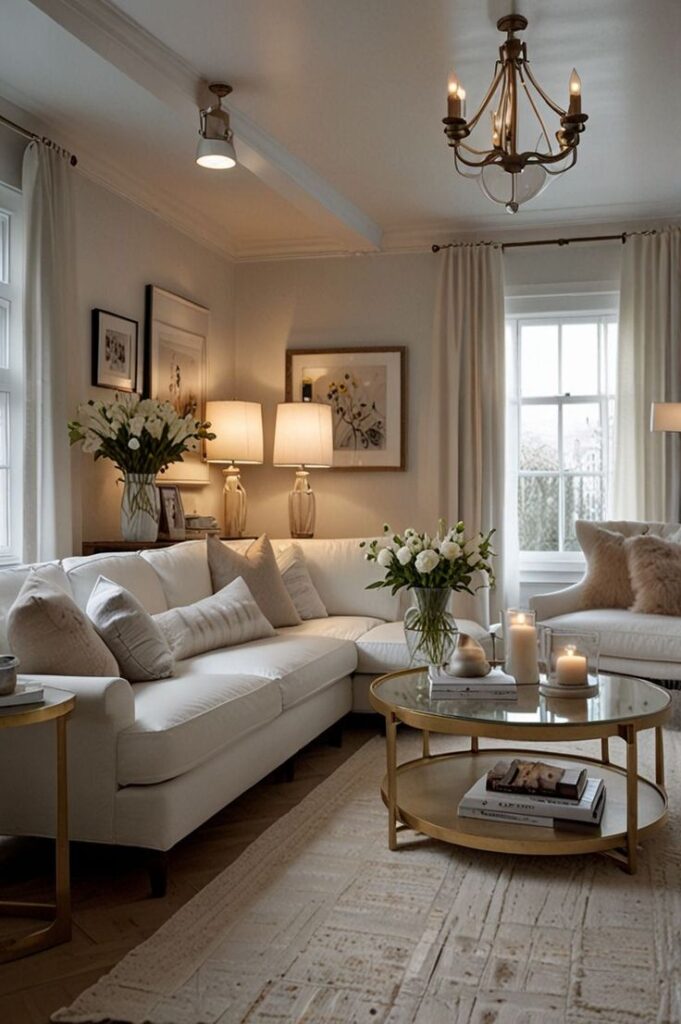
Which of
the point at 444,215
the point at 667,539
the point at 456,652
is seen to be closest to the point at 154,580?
the point at 456,652

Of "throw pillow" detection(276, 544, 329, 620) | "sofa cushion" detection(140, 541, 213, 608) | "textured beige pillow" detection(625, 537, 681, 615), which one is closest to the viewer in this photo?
"sofa cushion" detection(140, 541, 213, 608)

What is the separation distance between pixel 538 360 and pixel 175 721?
4073mm

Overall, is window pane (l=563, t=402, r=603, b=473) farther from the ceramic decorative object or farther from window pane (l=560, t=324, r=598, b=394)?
the ceramic decorative object

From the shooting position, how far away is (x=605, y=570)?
15.7ft

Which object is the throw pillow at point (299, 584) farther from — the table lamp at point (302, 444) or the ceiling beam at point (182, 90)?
the ceiling beam at point (182, 90)

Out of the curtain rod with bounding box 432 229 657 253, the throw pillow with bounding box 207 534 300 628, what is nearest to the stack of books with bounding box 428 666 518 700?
the throw pillow with bounding box 207 534 300 628

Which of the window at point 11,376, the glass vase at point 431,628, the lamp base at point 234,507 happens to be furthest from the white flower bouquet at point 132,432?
the glass vase at point 431,628

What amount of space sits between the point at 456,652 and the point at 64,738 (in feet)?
4.08

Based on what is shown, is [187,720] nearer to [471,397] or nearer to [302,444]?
[302,444]

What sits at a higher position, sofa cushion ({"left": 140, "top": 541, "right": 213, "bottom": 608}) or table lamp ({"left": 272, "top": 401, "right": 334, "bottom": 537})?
table lamp ({"left": 272, "top": 401, "right": 334, "bottom": 537})

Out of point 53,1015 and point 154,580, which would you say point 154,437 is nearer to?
point 154,580

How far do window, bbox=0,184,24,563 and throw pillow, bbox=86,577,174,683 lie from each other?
3.74 ft

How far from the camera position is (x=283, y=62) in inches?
144

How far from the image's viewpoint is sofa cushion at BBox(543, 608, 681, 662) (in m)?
4.24
